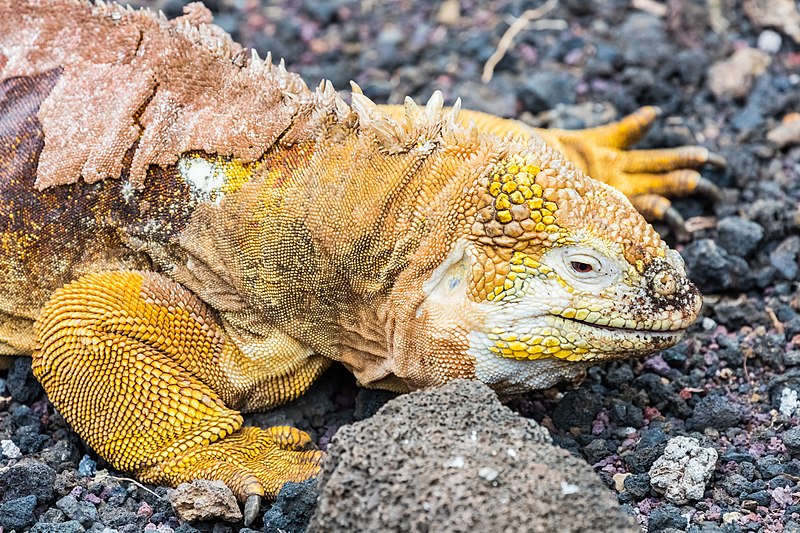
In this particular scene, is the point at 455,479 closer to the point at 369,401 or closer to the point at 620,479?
the point at 620,479

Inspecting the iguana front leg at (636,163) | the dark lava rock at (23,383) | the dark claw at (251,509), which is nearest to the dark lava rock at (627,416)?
the iguana front leg at (636,163)

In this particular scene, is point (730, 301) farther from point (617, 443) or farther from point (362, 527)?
point (362, 527)

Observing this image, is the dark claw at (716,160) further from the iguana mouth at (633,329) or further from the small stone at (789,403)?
the iguana mouth at (633,329)

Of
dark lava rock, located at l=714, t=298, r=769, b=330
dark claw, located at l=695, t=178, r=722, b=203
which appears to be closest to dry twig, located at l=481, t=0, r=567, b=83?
dark claw, located at l=695, t=178, r=722, b=203

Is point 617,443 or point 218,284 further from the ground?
point 218,284

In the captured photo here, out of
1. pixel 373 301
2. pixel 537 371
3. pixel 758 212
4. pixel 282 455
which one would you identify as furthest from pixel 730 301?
pixel 282 455

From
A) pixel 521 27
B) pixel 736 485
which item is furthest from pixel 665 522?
pixel 521 27

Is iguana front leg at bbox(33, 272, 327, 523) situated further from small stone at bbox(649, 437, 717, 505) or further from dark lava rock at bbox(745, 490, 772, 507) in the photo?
dark lava rock at bbox(745, 490, 772, 507)
